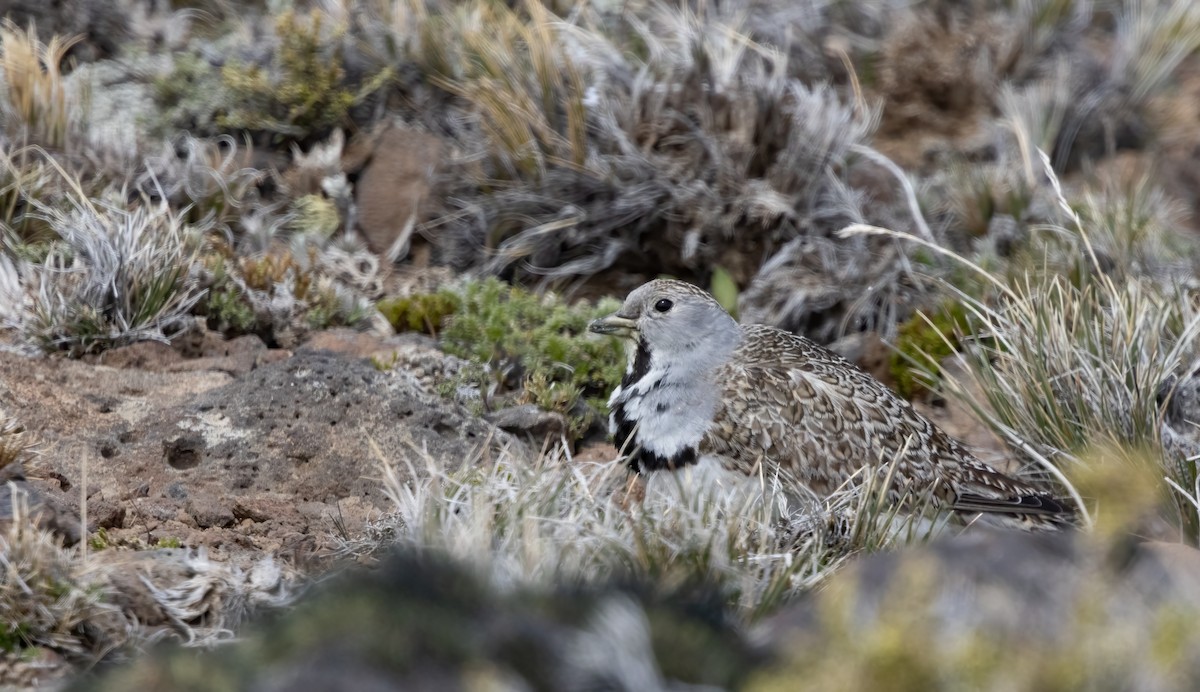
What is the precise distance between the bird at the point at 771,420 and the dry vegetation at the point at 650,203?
0.25 metres

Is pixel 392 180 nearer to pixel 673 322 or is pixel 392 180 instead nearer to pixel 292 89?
pixel 292 89

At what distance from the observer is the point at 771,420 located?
503 cm

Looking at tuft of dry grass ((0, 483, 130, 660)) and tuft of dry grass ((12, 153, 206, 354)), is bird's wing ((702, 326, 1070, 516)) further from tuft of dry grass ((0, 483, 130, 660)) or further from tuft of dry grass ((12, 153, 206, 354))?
tuft of dry grass ((12, 153, 206, 354))

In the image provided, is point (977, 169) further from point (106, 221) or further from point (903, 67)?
point (106, 221)

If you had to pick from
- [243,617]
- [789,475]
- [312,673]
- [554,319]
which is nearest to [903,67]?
[554,319]

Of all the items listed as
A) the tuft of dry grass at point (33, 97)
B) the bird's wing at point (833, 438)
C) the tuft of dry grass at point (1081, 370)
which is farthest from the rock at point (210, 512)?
the tuft of dry grass at point (33, 97)

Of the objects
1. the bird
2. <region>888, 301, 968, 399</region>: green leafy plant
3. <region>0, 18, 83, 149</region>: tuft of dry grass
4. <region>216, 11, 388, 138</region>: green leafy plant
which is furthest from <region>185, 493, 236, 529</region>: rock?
<region>216, 11, 388, 138</region>: green leafy plant

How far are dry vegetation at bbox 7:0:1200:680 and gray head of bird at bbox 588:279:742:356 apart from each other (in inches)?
20.6

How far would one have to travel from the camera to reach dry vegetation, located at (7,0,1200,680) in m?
5.39

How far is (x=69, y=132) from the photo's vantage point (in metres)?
6.97

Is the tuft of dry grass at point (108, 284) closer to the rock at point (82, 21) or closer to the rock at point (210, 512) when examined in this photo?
the rock at point (210, 512)

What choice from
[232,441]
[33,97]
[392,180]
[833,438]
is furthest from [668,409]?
[33,97]

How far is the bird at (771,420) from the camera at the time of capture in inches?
196

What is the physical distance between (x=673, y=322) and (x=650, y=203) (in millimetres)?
2101
